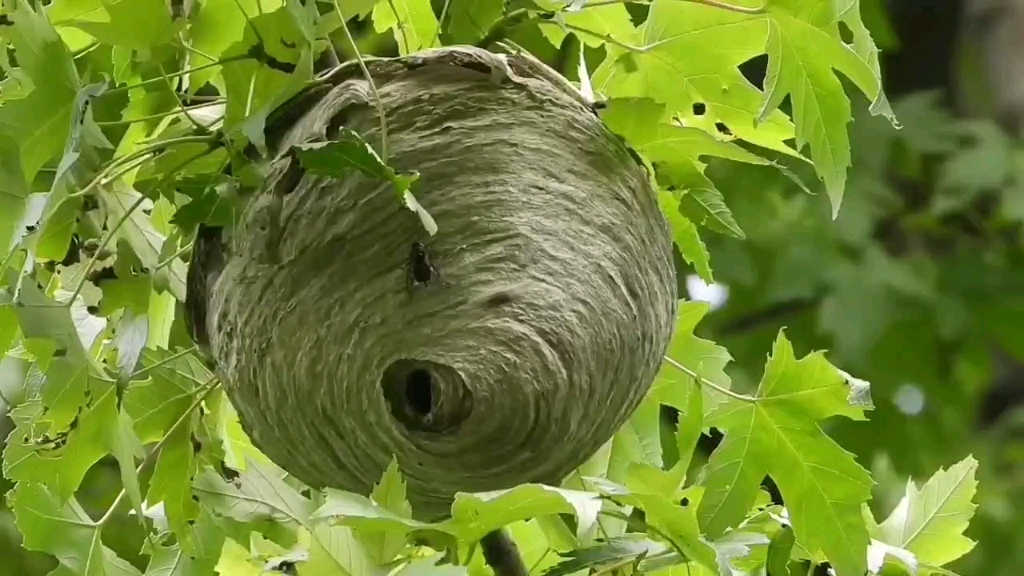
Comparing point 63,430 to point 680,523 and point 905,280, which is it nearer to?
point 680,523

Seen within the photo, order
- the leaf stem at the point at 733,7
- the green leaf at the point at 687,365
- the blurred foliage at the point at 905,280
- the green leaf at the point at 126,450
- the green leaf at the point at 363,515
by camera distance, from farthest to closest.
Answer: the blurred foliage at the point at 905,280 < the green leaf at the point at 687,365 < the leaf stem at the point at 733,7 < the green leaf at the point at 126,450 < the green leaf at the point at 363,515

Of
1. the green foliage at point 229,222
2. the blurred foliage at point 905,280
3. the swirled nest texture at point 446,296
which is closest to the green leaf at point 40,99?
the green foliage at point 229,222

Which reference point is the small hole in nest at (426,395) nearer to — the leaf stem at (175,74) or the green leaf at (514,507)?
the green leaf at (514,507)

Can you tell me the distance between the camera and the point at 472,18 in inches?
33.7

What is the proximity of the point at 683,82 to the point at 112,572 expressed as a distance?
0.47 meters

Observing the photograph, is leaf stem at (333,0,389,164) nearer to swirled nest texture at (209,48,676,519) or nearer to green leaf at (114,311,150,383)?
A: swirled nest texture at (209,48,676,519)

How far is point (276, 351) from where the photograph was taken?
2.49 ft

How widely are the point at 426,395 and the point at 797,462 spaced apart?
0.23 metres

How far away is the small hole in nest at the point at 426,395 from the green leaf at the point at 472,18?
234 millimetres

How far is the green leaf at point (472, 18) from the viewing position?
851 millimetres

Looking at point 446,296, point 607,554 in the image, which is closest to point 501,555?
point 607,554

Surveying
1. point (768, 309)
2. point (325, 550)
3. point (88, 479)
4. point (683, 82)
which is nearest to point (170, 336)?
point (325, 550)

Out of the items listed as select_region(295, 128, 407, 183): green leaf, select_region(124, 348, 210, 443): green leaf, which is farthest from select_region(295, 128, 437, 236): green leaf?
select_region(124, 348, 210, 443): green leaf

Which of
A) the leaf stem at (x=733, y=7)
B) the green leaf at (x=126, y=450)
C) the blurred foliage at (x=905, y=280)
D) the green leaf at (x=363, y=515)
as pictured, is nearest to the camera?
the green leaf at (x=363, y=515)
